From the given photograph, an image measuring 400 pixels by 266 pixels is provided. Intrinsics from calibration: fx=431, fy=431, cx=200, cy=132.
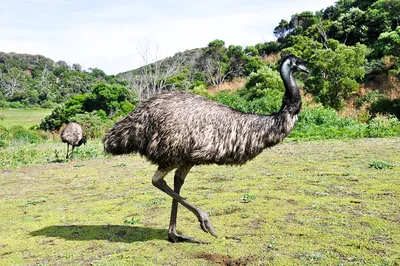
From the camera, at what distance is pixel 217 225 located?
5.21 metres

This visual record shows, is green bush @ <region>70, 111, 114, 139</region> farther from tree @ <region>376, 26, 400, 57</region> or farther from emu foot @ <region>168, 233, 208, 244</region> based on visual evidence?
emu foot @ <region>168, 233, 208, 244</region>

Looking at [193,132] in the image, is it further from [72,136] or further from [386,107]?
[386,107]

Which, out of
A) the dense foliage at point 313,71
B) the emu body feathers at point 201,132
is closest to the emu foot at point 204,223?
the emu body feathers at point 201,132

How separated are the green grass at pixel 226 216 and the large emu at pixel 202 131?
55 cm

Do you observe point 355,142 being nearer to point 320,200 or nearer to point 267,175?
point 267,175

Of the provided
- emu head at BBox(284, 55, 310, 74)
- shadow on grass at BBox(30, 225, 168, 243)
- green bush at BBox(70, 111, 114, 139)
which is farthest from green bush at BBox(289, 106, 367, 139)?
green bush at BBox(70, 111, 114, 139)

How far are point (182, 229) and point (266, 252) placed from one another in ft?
4.37

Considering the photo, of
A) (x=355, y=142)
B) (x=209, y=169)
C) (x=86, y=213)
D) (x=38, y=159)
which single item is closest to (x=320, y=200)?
(x=86, y=213)

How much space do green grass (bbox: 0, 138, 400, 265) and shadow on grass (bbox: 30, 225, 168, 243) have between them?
1 cm

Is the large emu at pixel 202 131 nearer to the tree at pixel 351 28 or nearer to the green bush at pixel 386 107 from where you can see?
the green bush at pixel 386 107

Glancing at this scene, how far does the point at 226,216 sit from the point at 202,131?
1670 millimetres

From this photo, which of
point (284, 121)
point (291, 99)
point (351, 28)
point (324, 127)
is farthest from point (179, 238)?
point (351, 28)

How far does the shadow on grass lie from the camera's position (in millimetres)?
5004

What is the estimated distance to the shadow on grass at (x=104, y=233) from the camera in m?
5.00
